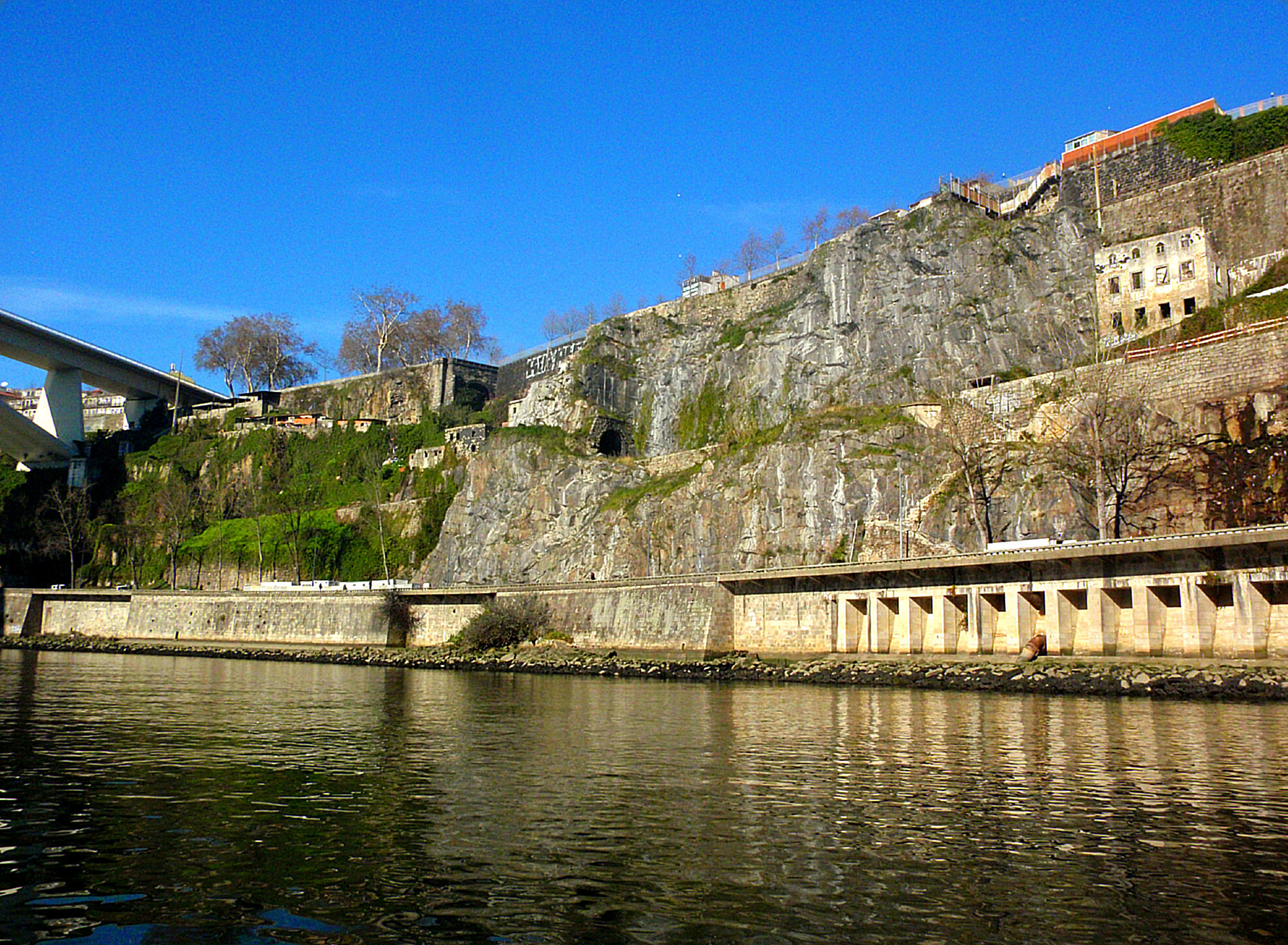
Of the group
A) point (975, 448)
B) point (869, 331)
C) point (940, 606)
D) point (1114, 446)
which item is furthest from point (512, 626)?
point (1114, 446)

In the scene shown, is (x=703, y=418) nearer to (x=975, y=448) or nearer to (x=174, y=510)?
(x=975, y=448)

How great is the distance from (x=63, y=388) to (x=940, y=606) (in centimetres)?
8942

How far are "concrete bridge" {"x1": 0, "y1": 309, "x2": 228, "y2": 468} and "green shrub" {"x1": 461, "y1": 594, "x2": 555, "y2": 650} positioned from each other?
59.0 m

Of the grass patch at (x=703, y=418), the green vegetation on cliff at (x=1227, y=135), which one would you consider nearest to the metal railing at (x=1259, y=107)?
the green vegetation on cliff at (x=1227, y=135)

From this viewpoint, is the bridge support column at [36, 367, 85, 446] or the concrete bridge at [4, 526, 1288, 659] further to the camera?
the bridge support column at [36, 367, 85, 446]

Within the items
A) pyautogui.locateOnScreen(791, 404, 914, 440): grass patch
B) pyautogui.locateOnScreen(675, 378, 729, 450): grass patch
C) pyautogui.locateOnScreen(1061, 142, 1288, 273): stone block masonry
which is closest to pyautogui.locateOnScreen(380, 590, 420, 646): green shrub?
pyautogui.locateOnScreen(675, 378, 729, 450): grass patch

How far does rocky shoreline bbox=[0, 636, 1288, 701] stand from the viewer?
32.7m

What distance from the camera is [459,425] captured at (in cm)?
8931

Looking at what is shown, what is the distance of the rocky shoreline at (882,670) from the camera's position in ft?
107

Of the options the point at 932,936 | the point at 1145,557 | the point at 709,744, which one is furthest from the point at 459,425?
the point at 932,936

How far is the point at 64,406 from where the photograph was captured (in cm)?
10006

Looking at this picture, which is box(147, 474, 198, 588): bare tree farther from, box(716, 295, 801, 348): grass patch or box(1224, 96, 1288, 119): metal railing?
box(1224, 96, 1288, 119): metal railing

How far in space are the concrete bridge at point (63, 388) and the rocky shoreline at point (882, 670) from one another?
4025cm

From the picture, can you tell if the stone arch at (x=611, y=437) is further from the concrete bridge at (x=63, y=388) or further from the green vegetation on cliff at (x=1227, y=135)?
the concrete bridge at (x=63, y=388)
